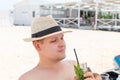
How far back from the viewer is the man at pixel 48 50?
50.6 inches

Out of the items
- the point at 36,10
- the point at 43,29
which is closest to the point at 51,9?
the point at 36,10

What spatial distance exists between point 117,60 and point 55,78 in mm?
334

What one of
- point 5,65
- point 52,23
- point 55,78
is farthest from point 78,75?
point 5,65

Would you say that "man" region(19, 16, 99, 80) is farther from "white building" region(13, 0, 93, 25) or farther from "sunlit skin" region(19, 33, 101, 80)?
"white building" region(13, 0, 93, 25)

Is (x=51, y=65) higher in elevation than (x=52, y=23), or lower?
lower

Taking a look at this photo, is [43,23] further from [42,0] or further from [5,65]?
[42,0]

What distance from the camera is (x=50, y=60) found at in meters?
1.31

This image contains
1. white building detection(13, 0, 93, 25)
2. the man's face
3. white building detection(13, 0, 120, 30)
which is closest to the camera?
the man's face

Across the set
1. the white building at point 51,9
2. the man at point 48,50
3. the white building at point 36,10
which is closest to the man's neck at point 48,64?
the man at point 48,50

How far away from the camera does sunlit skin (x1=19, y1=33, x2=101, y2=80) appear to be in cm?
128

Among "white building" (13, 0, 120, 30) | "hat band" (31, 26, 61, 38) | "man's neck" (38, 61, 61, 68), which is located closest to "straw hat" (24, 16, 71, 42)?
"hat band" (31, 26, 61, 38)

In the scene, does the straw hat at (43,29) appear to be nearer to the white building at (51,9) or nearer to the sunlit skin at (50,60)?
the sunlit skin at (50,60)

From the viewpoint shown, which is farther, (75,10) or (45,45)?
(75,10)

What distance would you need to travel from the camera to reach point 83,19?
19625mm
